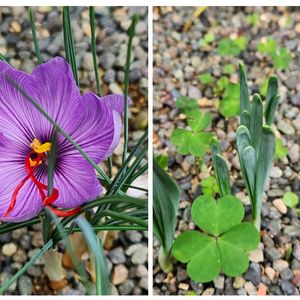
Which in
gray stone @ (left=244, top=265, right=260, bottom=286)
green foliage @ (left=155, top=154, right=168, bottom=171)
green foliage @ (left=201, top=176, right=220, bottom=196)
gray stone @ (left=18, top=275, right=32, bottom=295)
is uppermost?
green foliage @ (left=155, top=154, right=168, bottom=171)

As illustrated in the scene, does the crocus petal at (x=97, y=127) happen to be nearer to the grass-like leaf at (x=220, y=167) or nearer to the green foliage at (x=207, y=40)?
the grass-like leaf at (x=220, y=167)

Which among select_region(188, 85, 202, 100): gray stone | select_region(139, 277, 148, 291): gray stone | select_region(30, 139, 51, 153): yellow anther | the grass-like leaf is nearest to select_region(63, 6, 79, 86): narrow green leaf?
select_region(30, 139, 51, 153): yellow anther

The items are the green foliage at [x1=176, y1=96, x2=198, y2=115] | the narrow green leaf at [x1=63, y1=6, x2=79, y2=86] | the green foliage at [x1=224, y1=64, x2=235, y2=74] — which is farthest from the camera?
the green foliage at [x1=224, y1=64, x2=235, y2=74]

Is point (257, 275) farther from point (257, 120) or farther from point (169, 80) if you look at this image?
point (169, 80)

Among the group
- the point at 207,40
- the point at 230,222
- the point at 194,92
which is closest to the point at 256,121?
the point at 230,222

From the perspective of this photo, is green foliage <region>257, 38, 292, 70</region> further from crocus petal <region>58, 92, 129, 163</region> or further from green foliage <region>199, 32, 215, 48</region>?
crocus petal <region>58, 92, 129, 163</region>

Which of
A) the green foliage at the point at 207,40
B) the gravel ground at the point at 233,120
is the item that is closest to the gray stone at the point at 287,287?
the gravel ground at the point at 233,120

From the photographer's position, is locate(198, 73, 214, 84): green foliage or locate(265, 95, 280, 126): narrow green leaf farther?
locate(198, 73, 214, 84): green foliage
